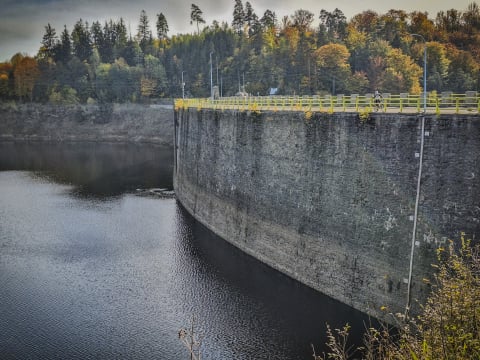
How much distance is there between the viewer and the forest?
220 ft

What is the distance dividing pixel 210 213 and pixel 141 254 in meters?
7.95

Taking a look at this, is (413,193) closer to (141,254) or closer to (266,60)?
(141,254)

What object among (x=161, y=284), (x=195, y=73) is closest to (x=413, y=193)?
(x=161, y=284)

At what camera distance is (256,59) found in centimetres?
8731

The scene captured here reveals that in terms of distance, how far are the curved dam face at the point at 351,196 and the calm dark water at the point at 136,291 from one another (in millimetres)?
1551

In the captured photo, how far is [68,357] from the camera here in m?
21.6

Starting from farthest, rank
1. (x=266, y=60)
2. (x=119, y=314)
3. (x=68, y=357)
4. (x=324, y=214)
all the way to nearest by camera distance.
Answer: (x=266, y=60) → (x=324, y=214) → (x=119, y=314) → (x=68, y=357)

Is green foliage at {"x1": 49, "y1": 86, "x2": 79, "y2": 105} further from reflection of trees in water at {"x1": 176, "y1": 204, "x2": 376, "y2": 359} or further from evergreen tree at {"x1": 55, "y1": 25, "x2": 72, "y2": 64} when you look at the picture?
reflection of trees in water at {"x1": 176, "y1": 204, "x2": 376, "y2": 359}

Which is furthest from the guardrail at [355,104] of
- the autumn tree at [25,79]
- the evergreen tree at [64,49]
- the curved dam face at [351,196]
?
the evergreen tree at [64,49]

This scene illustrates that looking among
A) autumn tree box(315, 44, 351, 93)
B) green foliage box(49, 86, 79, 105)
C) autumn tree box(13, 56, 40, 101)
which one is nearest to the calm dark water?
autumn tree box(315, 44, 351, 93)

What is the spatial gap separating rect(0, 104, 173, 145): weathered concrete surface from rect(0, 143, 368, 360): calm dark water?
56177 millimetres

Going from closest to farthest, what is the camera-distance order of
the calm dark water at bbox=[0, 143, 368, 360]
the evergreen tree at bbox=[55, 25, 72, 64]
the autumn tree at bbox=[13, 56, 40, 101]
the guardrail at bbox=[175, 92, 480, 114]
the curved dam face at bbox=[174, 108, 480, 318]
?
1. the curved dam face at bbox=[174, 108, 480, 318]
2. the calm dark water at bbox=[0, 143, 368, 360]
3. the guardrail at bbox=[175, 92, 480, 114]
4. the autumn tree at bbox=[13, 56, 40, 101]
5. the evergreen tree at bbox=[55, 25, 72, 64]

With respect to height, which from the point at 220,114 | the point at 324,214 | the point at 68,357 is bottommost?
the point at 68,357

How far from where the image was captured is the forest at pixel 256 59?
6706 cm
